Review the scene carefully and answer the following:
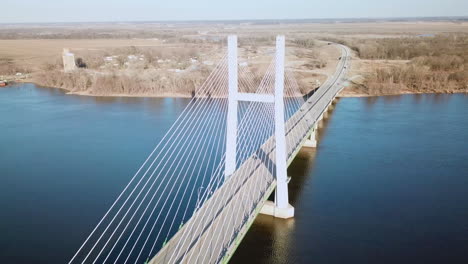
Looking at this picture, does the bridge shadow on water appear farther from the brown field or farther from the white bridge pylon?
the brown field

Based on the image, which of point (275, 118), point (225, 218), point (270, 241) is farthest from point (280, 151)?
point (225, 218)

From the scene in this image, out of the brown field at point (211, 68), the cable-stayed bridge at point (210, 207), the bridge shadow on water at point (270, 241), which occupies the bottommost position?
the bridge shadow on water at point (270, 241)

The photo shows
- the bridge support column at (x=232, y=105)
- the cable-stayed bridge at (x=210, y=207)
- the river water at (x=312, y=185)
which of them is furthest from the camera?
the river water at (x=312, y=185)

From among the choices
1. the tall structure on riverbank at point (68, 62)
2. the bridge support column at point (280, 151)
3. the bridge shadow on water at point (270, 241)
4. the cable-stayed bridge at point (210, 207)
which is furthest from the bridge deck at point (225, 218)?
the tall structure on riverbank at point (68, 62)

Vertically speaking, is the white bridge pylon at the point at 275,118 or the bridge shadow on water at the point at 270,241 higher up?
the white bridge pylon at the point at 275,118

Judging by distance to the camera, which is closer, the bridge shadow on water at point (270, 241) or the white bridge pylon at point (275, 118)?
the white bridge pylon at point (275, 118)

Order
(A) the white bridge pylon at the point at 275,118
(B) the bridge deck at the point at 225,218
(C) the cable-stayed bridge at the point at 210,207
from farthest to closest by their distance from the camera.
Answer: (A) the white bridge pylon at the point at 275,118 < (C) the cable-stayed bridge at the point at 210,207 < (B) the bridge deck at the point at 225,218

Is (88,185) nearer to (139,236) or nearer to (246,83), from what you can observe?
(139,236)

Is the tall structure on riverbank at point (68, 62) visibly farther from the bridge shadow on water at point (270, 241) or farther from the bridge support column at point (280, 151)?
the bridge support column at point (280, 151)

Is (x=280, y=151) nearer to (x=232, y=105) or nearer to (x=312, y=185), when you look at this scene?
(x=232, y=105)
